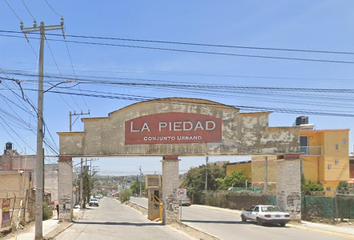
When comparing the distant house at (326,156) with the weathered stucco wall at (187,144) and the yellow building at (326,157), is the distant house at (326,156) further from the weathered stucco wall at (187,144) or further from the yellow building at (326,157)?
the weathered stucco wall at (187,144)

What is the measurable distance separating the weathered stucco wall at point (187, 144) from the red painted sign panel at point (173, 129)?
274 mm

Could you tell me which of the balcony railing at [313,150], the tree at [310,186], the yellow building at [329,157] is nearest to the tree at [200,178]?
the yellow building at [329,157]

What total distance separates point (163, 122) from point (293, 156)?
28.9ft

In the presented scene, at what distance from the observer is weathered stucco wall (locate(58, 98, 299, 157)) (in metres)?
25.7

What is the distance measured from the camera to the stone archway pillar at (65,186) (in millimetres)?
26109

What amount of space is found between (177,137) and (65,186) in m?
8.29

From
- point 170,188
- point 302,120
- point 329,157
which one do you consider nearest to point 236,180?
point 302,120

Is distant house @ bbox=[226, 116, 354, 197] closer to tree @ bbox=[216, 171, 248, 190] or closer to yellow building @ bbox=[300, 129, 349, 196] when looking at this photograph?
yellow building @ bbox=[300, 129, 349, 196]

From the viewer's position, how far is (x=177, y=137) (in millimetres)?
26000

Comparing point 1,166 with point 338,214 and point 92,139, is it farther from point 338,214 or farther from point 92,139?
point 338,214

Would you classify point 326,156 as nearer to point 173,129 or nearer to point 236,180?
point 236,180

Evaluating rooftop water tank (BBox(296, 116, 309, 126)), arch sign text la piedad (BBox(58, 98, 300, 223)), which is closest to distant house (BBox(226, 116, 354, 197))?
rooftop water tank (BBox(296, 116, 309, 126))

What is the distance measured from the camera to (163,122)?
85.7 ft

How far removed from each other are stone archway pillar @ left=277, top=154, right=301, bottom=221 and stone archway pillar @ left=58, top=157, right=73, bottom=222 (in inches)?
558
